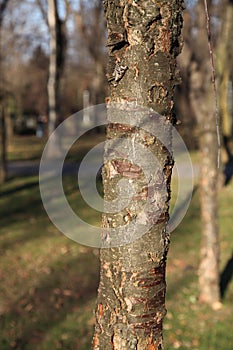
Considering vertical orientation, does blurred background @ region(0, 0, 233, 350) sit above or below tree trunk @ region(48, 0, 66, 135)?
below

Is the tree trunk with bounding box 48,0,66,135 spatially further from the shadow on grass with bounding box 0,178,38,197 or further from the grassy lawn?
the grassy lawn

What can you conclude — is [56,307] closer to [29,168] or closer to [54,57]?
[54,57]

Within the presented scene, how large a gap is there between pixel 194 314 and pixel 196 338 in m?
0.62

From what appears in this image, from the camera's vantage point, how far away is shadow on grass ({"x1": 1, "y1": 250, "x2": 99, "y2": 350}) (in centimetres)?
547

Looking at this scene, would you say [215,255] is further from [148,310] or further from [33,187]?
[33,187]

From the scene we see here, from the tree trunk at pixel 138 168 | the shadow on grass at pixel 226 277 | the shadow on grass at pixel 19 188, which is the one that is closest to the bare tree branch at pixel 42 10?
the shadow on grass at pixel 19 188

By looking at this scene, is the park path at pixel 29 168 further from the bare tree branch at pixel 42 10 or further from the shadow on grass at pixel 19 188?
the bare tree branch at pixel 42 10

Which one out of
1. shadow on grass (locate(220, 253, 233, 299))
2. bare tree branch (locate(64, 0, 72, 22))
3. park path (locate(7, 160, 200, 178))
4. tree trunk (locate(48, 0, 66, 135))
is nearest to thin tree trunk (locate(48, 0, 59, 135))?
tree trunk (locate(48, 0, 66, 135))

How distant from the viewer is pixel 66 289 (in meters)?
6.99

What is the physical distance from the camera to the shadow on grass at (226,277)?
6.72 metres

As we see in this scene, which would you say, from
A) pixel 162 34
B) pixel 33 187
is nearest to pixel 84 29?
pixel 33 187

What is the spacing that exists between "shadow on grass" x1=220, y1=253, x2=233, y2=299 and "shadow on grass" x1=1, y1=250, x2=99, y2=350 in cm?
178

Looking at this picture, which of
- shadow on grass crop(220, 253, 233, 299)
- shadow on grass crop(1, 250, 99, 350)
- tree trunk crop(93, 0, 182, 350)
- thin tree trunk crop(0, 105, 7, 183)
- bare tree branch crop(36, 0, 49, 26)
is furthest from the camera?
bare tree branch crop(36, 0, 49, 26)

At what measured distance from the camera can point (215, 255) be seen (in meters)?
6.32
